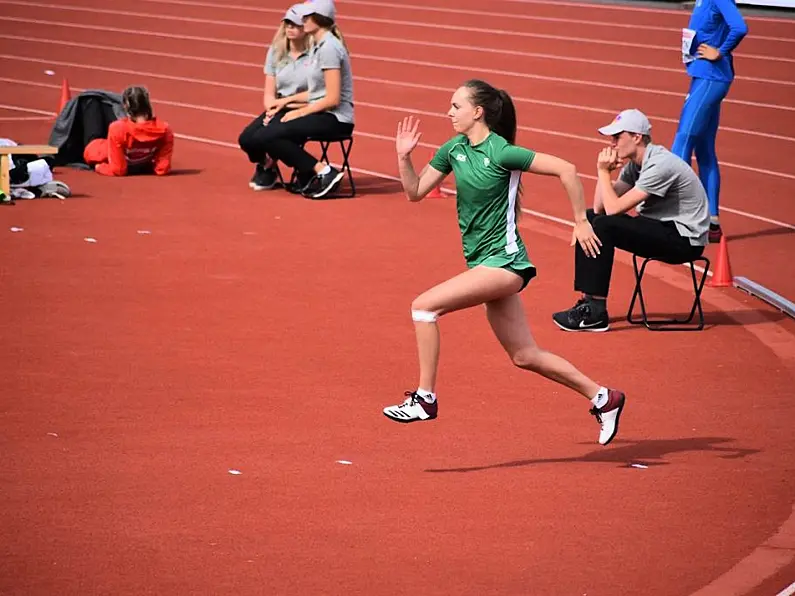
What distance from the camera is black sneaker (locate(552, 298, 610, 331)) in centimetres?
984

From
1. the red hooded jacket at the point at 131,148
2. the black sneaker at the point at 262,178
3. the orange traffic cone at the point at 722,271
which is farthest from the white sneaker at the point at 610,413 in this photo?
the red hooded jacket at the point at 131,148

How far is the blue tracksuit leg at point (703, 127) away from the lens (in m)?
12.3

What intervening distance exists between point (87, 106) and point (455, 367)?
302 inches

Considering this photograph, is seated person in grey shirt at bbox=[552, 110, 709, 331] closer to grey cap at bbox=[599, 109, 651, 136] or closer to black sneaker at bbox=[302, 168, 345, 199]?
grey cap at bbox=[599, 109, 651, 136]

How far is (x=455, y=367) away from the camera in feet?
29.3

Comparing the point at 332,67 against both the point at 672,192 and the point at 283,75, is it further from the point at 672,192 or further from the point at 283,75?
the point at 672,192

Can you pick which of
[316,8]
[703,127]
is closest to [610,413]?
[703,127]

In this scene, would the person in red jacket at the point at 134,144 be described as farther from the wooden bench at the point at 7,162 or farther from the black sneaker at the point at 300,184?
the black sneaker at the point at 300,184

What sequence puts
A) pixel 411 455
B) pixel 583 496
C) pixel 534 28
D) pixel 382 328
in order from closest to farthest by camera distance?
pixel 583 496, pixel 411 455, pixel 382 328, pixel 534 28

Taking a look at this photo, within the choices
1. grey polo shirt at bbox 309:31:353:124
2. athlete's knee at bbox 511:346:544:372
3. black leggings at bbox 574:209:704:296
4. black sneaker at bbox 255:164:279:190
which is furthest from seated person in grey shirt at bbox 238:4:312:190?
athlete's knee at bbox 511:346:544:372

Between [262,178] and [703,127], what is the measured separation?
4410mm

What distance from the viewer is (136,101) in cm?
1446

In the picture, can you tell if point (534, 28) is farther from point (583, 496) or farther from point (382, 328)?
point (583, 496)

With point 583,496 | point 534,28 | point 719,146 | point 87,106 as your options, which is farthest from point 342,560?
point 534,28
